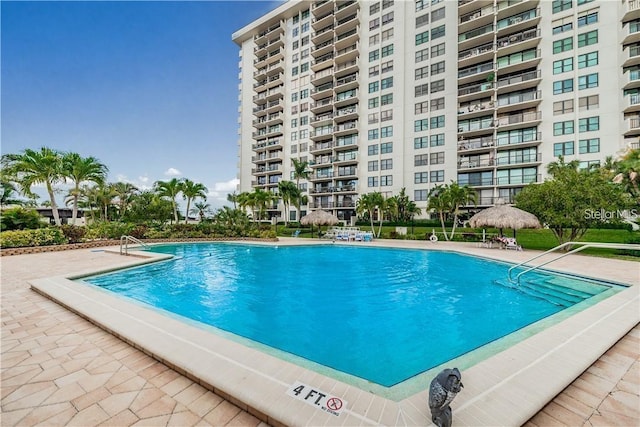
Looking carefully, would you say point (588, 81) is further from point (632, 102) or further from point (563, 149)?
point (563, 149)

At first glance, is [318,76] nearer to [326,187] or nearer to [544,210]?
[326,187]

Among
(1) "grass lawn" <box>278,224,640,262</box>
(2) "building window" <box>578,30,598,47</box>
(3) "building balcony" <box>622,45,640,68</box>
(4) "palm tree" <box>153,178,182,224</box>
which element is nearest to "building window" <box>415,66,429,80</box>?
(2) "building window" <box>578,30,598,47</box>

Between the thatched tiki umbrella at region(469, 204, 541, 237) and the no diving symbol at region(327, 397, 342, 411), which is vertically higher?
the thatched tiki umbrella at region(469, 204, 541, 237)

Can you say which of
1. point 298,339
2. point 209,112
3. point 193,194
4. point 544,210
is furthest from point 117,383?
point 209,112

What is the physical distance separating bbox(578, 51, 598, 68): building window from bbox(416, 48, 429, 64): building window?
559 inches

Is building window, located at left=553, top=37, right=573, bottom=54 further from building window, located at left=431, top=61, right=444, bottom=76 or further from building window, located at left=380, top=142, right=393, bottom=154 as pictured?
building window, located at left=380, top=142, right=393, bottom=154

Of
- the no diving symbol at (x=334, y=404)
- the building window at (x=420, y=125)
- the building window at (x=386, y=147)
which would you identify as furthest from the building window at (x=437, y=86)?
the no diving symbol at (x=334, y=404)

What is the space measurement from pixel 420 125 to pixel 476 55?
870 centimetres

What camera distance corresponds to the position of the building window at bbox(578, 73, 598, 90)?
24.3 meters

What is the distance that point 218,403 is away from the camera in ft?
8.47

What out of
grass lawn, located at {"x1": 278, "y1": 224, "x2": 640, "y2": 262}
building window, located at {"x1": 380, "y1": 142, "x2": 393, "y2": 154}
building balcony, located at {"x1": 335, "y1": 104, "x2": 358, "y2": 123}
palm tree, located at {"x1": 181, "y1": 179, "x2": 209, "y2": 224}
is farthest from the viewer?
building balcony, located at {"x1": 335, "y1": 104, "x2": 358, "y2": 123}

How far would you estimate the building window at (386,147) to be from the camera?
33572mm

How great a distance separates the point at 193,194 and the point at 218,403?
1256 inches

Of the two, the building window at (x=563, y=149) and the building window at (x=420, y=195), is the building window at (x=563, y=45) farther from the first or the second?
the building window at (x=420, y=195)
